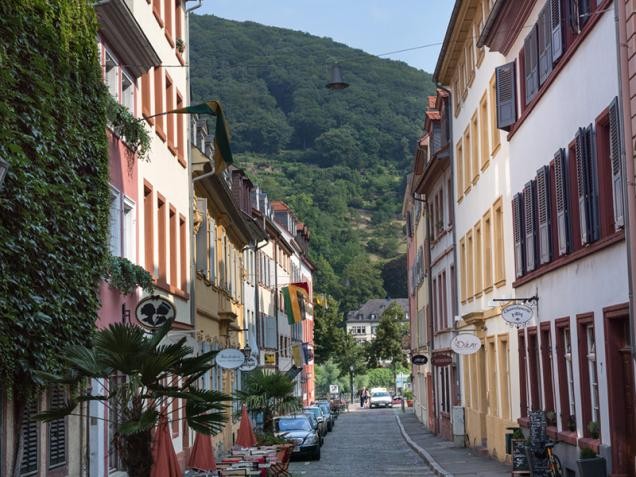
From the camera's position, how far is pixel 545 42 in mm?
21750

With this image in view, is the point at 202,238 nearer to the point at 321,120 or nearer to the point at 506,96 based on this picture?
the point at 506,96

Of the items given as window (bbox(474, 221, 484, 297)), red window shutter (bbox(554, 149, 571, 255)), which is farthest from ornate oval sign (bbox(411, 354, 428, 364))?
red window shutter (bbox(554, 149, 571, 255))

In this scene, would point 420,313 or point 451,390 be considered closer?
point 451,390

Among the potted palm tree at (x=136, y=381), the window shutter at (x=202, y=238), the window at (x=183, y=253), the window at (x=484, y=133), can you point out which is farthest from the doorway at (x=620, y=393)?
the window shutter at (x=202, y=238)

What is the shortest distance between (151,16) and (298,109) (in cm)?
16038

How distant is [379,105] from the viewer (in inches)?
7156

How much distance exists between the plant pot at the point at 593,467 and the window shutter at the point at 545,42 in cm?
726

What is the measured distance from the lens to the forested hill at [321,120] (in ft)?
589

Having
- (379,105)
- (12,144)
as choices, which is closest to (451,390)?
(12,144)

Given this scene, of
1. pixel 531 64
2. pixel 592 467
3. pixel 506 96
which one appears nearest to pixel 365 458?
pixel 506 96

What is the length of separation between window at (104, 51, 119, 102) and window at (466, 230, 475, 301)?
16831mm

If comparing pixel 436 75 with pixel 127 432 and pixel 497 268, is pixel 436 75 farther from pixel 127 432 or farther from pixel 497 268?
pixel 127 432

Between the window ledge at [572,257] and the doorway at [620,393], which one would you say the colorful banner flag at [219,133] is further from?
the doorway at [620,393]

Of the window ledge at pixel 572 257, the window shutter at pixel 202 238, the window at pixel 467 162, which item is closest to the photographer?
the window ledge at pixel 572 257
